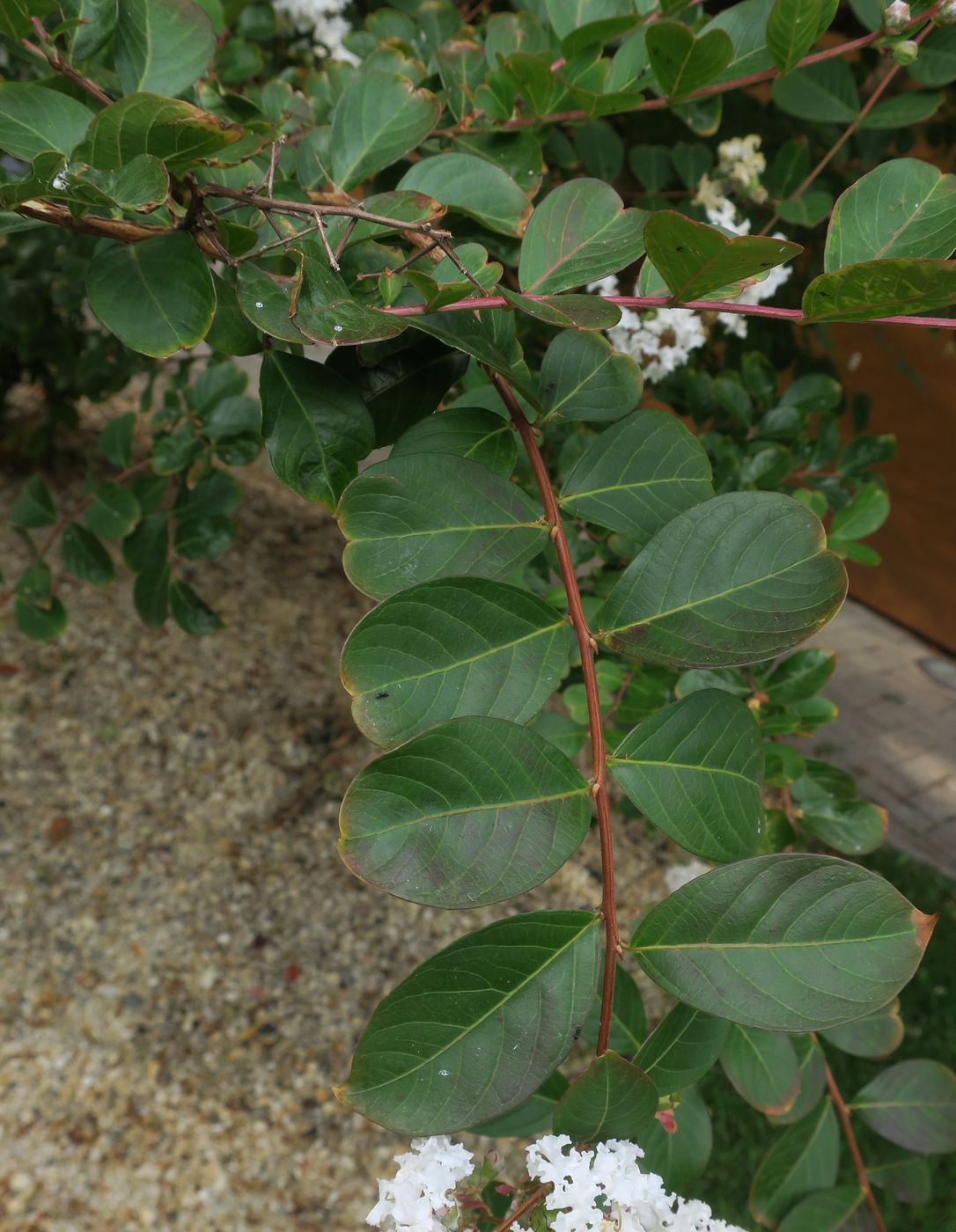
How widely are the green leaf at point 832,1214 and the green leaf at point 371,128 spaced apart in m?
0.87

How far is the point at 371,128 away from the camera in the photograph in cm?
65

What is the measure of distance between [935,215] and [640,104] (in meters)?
0.38

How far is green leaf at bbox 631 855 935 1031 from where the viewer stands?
424 millimetres

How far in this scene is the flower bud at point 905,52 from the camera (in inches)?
31.4

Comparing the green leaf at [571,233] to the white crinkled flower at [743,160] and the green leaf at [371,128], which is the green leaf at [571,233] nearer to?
the green leaf at [371,128]

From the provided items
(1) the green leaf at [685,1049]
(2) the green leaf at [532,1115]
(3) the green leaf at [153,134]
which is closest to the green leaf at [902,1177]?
(2) the green leaf at [532,1115]

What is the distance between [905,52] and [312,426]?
2.07 ft

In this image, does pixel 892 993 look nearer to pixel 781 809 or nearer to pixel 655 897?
pixel 781 809

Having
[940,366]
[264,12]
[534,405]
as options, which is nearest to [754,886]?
[534,405]

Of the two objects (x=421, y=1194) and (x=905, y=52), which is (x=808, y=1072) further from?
(x=905, y=52)

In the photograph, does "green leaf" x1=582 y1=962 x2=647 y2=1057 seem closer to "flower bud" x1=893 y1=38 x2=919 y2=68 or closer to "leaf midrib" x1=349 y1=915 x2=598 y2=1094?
"leaf midrib" x1=349 y1=915 x2=598 y2=1094

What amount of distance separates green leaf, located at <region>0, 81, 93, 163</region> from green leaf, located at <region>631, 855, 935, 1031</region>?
19.8 inches

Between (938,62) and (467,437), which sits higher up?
(938,62)

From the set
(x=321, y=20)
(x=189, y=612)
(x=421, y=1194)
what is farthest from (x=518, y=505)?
(x=321, y=20)
